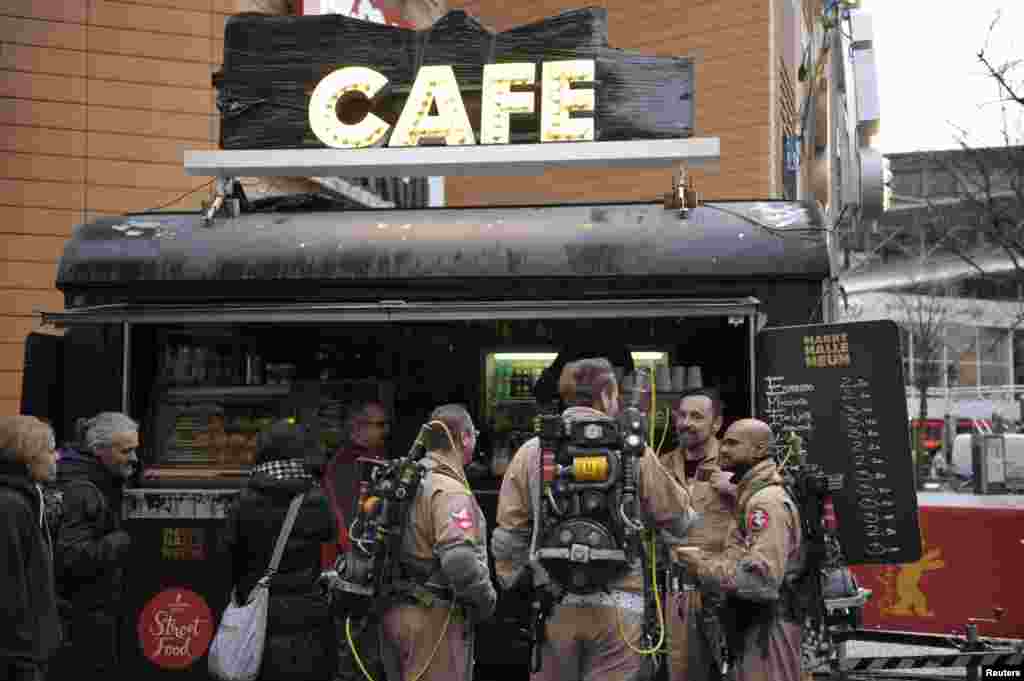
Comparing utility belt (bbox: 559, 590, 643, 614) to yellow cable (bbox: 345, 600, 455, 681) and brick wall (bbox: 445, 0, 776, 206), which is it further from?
brick wall (bbox: 445, 0, 776, 206)

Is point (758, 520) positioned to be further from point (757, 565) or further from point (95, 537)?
point (95, 537)

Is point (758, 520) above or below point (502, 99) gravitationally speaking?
below

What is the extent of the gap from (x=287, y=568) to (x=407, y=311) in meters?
2.47

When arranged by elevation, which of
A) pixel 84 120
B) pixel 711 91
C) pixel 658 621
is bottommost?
pixel 658 621

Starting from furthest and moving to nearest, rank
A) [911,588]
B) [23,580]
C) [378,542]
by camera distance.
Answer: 1. [911,588]
2. [378,542]
3. [23,580]

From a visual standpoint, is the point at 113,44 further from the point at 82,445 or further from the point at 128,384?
the point at 82,445

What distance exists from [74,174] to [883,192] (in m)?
7.74

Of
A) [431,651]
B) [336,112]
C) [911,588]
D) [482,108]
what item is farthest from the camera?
[911,588]

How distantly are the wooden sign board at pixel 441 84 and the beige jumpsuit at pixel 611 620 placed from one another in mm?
4542

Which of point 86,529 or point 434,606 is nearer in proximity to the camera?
point 434,606

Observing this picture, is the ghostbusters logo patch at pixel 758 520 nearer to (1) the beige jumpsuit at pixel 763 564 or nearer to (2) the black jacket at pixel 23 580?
(1) the beige jumpsuit at pixel 763 564

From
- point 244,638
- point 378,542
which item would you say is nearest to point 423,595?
point 378,542

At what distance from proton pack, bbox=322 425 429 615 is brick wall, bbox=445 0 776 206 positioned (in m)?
11.1

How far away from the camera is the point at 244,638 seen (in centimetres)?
599
